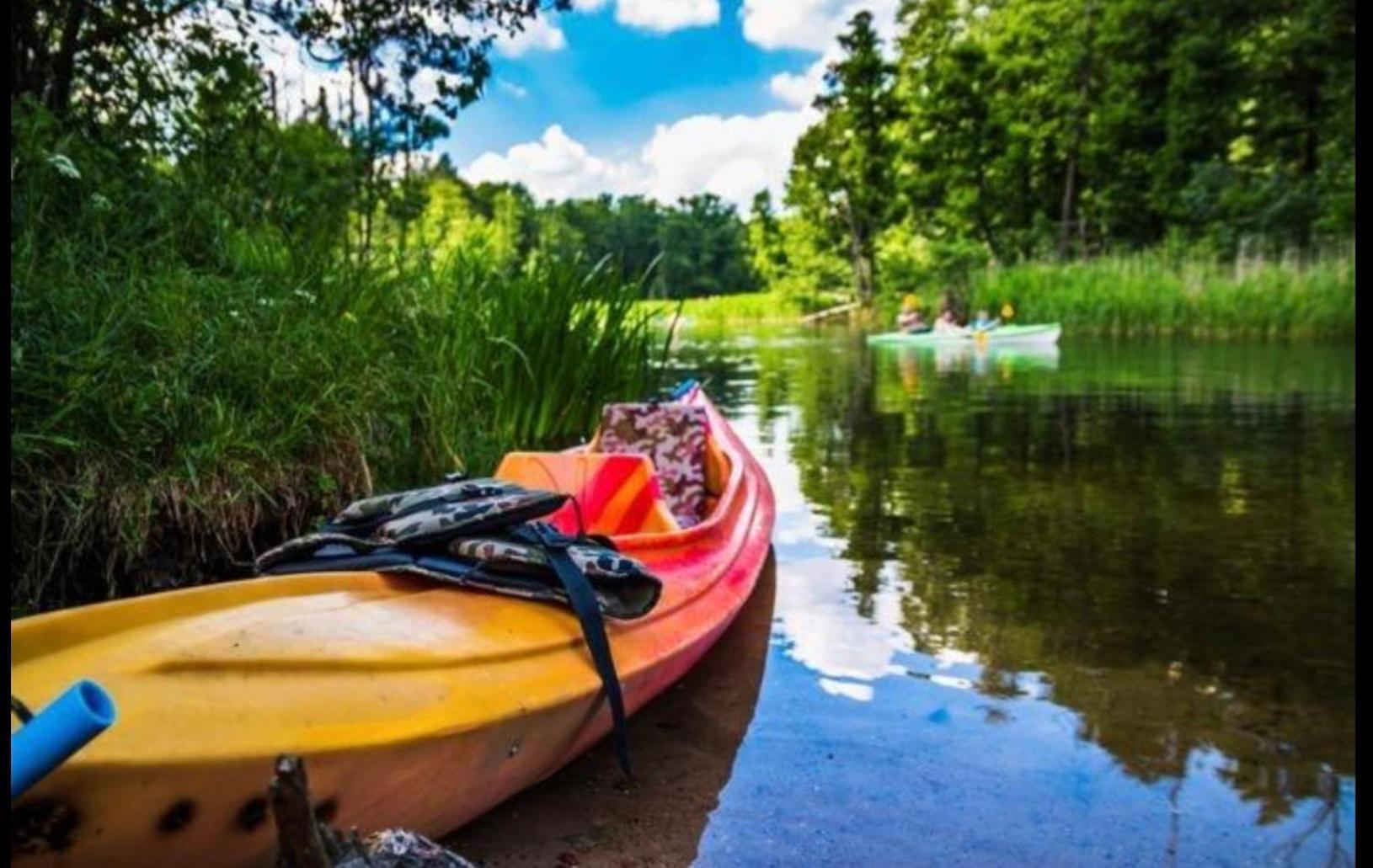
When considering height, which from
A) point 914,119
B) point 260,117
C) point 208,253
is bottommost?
point 208,253

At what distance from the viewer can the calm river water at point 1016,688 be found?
6.72 ft

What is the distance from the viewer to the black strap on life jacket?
2045 millimetres

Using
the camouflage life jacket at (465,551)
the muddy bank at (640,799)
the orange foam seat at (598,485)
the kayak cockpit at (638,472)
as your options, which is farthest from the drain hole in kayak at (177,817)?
the orange foam seat at (598,485)

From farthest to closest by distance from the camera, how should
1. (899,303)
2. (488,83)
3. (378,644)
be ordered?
(899,303)
(488,83)
(378,644)

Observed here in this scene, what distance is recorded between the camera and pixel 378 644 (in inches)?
68.2

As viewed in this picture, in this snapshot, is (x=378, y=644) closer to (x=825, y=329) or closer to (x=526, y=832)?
(x=526, y=832)

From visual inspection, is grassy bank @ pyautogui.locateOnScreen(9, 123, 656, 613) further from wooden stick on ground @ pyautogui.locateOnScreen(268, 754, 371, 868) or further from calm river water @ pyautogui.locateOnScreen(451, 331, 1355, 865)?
wooden stick on ground @ pyautogui.locateOnScreen(268, 754, 371, 868)

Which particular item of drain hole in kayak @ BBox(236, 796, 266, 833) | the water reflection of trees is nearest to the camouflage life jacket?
drain hole in kayak @ BBox(236, 796, 266, 833)

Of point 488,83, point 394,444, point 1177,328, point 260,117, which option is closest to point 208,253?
point 394,444

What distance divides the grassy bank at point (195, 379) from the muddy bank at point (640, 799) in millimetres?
1208

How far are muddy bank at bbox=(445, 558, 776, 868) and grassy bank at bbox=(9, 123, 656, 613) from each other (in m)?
1.21

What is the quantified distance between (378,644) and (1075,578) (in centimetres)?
285

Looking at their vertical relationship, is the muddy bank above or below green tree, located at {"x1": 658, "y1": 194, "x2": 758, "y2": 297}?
below

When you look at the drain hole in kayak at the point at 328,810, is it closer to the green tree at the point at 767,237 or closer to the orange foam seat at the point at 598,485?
the orange foam seat at the point at 598,485
